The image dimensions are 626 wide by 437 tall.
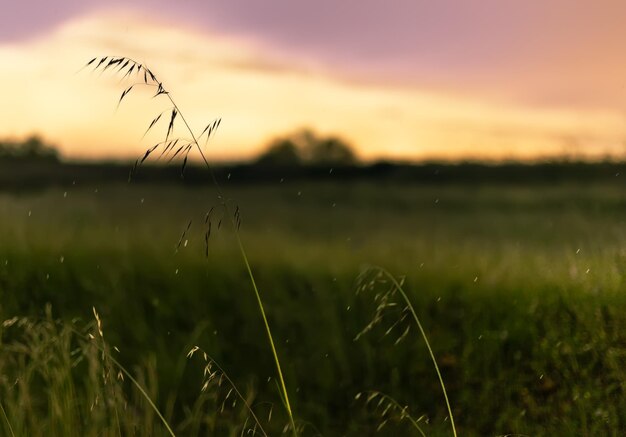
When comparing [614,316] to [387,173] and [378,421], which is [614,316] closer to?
[378,421]

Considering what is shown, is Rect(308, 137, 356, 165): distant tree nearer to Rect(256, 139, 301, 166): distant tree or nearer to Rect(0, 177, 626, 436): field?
Rect(256, 139, 301, 166): distant tree

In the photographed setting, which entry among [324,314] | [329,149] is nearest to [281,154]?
[329,149]

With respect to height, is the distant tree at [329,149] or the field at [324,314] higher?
the distant tree at [329,149]

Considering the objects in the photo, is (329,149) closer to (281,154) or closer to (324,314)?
(281,154)

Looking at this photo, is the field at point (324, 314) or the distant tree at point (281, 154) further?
the distant tree at point (281, 154)

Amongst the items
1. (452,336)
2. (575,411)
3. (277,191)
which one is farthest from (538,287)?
(277,191)

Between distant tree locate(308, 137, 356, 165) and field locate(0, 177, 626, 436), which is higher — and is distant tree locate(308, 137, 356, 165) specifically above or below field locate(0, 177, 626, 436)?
above

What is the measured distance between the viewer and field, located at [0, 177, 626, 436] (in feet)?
13.5

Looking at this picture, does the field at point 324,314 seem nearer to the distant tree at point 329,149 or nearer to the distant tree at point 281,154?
the distant tree at point 281,154

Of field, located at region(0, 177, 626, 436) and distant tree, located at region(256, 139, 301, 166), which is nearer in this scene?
field, located at region(0, 177, 626, 436)

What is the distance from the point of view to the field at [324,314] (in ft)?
13.5

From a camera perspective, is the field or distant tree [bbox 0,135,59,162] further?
distant tree [bbox 0,135,59,162]

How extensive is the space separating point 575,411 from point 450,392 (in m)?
0.65

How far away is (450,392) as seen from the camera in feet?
14.3
